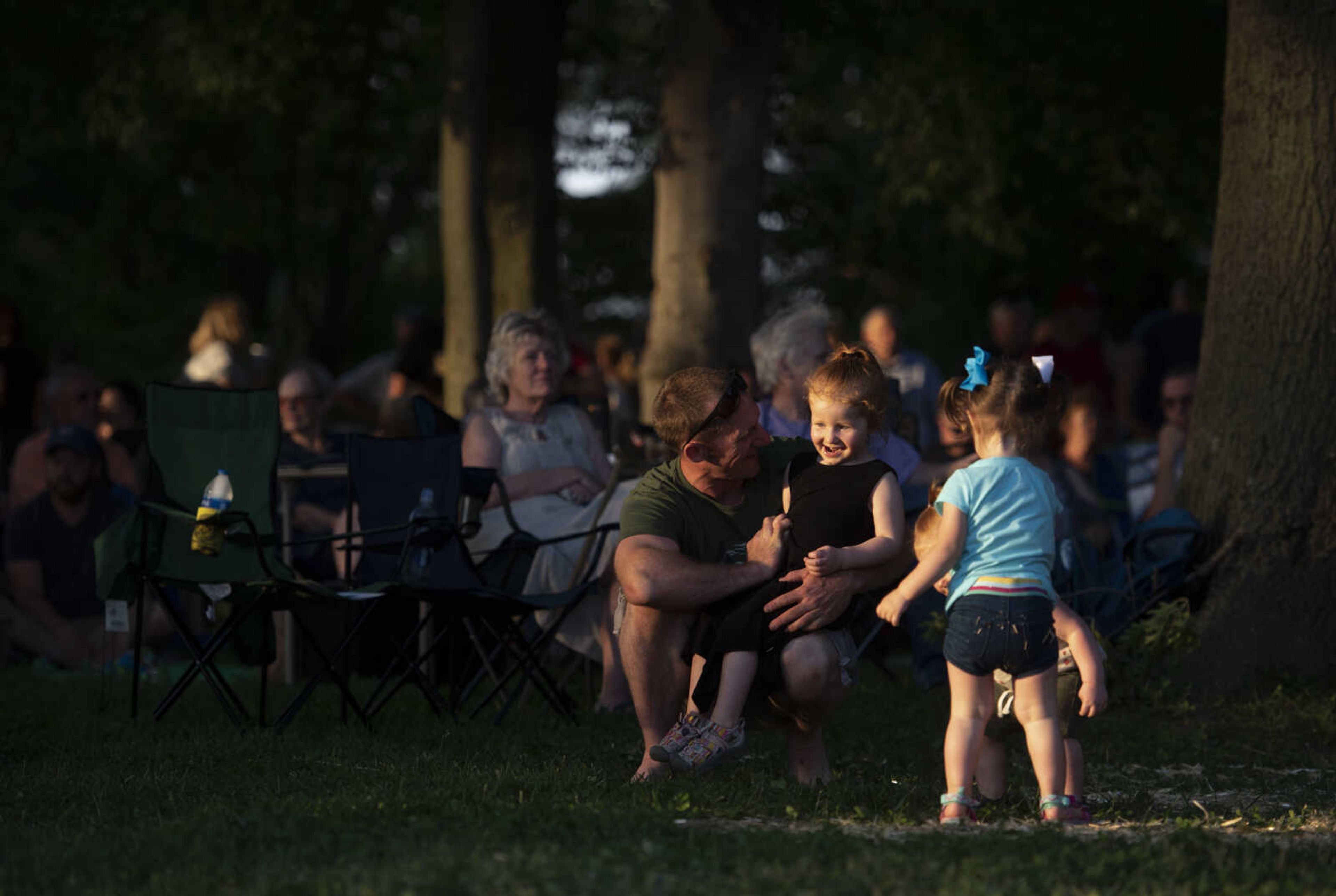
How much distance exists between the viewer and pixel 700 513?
551 centimetres

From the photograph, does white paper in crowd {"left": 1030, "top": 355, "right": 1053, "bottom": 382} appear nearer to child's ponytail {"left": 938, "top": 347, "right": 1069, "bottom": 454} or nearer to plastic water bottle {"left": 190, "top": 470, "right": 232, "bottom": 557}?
child's ponytail {"left": 938, "top": 347, "right": 1069, "bottom": 454}

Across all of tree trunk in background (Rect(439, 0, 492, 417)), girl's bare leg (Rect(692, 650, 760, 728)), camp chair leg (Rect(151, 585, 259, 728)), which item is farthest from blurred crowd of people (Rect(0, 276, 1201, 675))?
girl's bare leg (Rect(692, 650, 760, 728))

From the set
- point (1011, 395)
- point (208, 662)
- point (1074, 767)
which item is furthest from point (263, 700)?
point (1011, 395)

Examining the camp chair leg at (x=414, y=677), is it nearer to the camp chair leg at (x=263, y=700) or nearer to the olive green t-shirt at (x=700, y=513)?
the camp chair leg at (x=263, y=700)

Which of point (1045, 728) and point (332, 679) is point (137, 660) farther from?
point (1045, 728)

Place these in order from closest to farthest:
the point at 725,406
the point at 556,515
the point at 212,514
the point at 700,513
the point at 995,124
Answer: the point at 725,406 < the point at 700,513 < the point at 212,514 < the point at 556,515 < the point at 995,124

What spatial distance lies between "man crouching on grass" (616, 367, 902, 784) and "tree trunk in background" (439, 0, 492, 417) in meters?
5.59

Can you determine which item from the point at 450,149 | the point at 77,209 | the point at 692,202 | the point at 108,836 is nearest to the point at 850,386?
the point at 108,836

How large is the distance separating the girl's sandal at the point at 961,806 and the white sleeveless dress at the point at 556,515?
2.58 m

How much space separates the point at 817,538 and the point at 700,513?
0.44 metres

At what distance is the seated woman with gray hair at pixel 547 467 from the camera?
7469mm

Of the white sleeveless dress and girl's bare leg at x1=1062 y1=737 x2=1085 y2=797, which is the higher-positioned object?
the white sleeveless dress

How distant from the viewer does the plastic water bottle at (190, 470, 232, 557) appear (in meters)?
6.75

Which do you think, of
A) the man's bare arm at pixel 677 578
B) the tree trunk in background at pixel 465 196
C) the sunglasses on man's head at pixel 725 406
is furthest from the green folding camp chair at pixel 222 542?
the tree trunk in background at pixel 465 196
